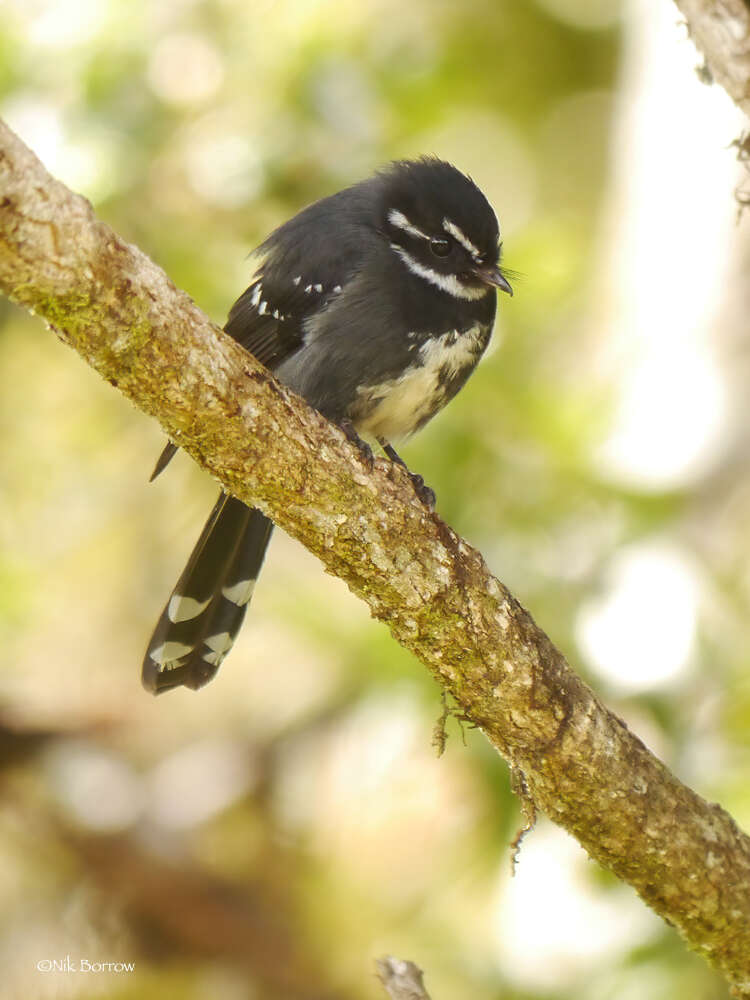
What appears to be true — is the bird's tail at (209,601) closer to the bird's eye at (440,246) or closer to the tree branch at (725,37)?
the bird's eye at (440,246)

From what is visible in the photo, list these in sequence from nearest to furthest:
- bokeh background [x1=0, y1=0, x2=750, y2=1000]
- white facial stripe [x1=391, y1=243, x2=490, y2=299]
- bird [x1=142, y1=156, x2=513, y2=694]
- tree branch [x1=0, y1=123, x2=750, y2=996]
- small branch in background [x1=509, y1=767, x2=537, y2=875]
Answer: tree branch [x1=0, y1=123, x2=750, y2=996] → small branch in background [x1=509, y1=767, x2=537, y2=875] → bird [x1=142, y1=156, x2=513, y2=694] → white facial stripe [x1=391, y1=243, x2=490, y2=299] → bokeh background [x1=0, y1=0, x2=750, y2=1000]

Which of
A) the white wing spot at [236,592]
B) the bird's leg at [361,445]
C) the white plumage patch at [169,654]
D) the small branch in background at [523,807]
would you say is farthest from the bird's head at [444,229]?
the small branch in background at [523,807]

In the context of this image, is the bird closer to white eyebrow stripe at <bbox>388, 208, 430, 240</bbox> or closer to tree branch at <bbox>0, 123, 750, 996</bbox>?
white eyebrow stripe at <bbox>388, 208, 430, 240</bbox>

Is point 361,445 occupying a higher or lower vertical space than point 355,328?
lower

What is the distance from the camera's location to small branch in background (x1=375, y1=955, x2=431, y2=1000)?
9.69ft

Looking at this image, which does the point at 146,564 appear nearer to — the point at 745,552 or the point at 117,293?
the point at 745,552

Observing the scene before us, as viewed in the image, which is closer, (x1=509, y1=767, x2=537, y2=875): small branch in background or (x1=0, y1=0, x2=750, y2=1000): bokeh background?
(x1=509, y1=767, x2=537, y2=875): small branch in background

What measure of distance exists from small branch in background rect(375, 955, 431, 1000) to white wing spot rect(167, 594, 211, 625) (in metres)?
1.58

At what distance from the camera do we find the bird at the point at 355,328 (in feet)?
13.5

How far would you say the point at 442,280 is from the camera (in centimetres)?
434

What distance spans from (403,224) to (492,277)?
16.3 inches

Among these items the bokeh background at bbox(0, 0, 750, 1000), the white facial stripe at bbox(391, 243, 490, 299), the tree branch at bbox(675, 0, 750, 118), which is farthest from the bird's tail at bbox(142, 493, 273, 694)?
the tree branch at bbox(675, 0, 750, 118)

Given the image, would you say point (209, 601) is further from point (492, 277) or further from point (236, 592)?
point (492, 277)

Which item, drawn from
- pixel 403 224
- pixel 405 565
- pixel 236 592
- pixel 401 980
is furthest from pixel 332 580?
pixel 401 980
